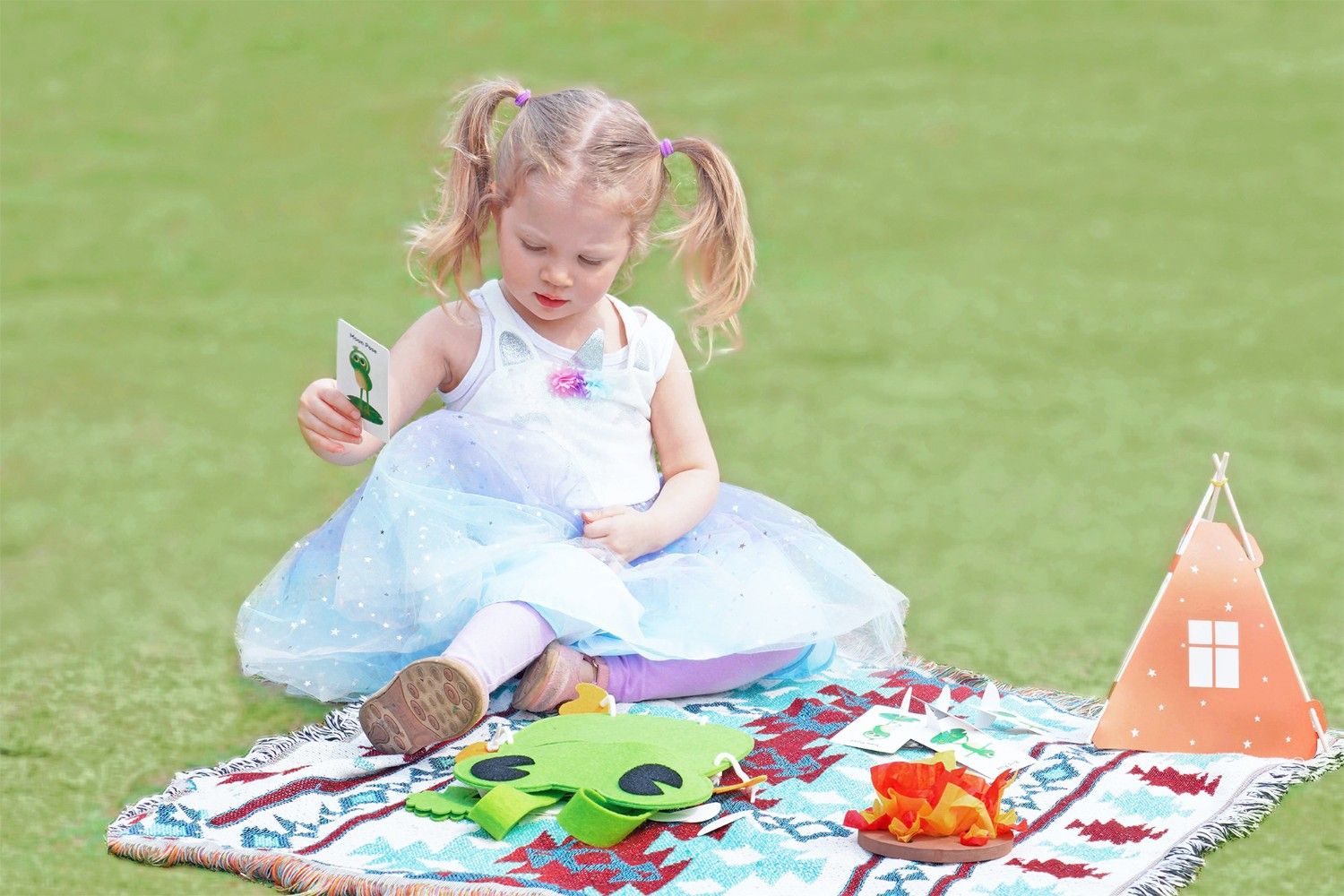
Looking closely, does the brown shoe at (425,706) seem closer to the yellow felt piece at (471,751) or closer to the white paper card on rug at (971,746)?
the yellow felt piece at (471,751)

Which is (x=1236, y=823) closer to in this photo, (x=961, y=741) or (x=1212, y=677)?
(x=1212, y=677)

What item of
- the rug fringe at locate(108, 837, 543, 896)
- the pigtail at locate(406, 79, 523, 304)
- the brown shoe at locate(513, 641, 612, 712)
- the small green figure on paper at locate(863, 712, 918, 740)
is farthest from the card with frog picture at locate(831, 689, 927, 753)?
the pigtail at locate(406, 79, 523, 304)

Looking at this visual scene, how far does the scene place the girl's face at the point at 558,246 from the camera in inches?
101

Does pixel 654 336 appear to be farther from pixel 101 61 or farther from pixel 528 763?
pixel 101 61

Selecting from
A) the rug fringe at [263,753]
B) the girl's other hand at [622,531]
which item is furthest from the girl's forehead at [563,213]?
the rug fringe at [263,753]

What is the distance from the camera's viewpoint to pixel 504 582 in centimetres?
249

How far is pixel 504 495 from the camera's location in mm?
2703

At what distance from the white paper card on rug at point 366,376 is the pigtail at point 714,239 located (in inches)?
23.3

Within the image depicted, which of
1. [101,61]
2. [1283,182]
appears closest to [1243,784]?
[1283,182]

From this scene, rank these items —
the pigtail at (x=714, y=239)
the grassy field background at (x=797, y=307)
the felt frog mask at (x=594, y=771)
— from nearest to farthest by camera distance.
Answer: the felt frog mask at (x=594, y=771)
the pigtail at (x=714, y=239)
the grassy field background at (x=797, y=307)

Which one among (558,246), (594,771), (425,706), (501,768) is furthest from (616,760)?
(558,246)

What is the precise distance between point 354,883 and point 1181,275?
464 centimetres

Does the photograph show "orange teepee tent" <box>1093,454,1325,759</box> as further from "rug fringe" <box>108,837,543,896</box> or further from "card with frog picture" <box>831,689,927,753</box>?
"rug fringe" <box>108,837,543,896</box>

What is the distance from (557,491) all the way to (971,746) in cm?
79
